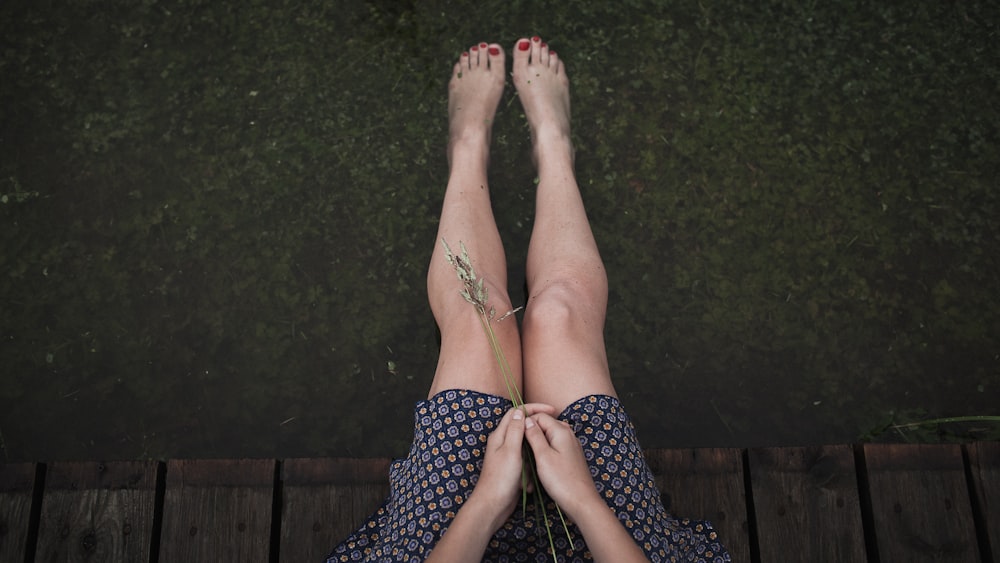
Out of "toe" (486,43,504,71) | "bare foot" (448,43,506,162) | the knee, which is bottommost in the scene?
the knee

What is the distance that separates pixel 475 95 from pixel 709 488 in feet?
3.74

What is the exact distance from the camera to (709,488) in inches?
63.0

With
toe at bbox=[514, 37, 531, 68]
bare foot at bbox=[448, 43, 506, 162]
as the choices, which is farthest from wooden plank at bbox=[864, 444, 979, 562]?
toe at bbox=[514, 37, 531, 68]

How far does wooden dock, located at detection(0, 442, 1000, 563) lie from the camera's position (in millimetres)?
1560

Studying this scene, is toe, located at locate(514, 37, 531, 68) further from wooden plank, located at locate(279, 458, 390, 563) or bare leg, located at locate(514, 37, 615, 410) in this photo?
wooden plank, located at locate(279, 458, 390, 563)

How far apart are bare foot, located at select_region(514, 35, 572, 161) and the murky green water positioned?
3.3 inches

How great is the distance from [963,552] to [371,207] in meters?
1.57

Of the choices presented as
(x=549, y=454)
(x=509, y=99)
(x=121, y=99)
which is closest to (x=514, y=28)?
(x=509, y=99)

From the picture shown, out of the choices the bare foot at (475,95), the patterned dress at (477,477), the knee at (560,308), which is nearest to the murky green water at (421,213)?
the bare foot at (475,95)

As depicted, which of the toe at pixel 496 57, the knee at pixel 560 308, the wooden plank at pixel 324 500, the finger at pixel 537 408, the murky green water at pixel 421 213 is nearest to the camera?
the finger at pixel 537 408

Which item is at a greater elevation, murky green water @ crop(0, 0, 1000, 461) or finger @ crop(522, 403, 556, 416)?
murky green water @ crop(0, 0, 1000, 461)

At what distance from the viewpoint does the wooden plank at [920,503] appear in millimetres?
1555

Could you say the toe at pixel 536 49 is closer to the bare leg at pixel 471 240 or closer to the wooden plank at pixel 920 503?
the bare leg at pixel 471 240

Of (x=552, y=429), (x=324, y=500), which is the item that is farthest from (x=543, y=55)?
(x=324, y=500)
